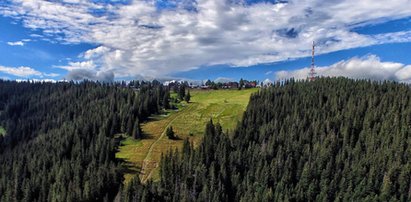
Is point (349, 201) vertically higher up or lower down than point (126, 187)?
lower down

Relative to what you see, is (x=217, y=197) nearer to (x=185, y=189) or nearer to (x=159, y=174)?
(x=185, y=189)

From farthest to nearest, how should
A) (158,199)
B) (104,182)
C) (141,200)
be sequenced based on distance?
1. (104,182)
2. (158,199)
3. (141,200)

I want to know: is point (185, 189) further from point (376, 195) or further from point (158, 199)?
point (376, 195)

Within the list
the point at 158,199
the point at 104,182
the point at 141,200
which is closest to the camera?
the point at 141,200

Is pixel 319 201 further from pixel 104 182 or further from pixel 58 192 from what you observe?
pixel 58 192

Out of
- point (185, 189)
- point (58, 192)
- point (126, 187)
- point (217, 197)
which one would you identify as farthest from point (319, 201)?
point (58, 192)

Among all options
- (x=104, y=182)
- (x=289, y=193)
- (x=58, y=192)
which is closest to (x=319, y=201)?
(x=289, y=193)

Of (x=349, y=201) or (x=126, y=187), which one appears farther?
(x=349, y=201)

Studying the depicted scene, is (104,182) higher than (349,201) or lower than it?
higher

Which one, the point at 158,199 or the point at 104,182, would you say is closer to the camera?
the point at 158,199
